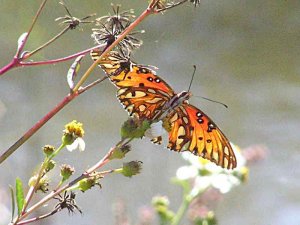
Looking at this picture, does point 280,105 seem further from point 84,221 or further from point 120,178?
point 84,221

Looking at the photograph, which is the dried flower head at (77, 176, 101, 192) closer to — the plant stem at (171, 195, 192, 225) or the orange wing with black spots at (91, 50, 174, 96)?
the orange wing with black spots at (91, 50, 174, 96)

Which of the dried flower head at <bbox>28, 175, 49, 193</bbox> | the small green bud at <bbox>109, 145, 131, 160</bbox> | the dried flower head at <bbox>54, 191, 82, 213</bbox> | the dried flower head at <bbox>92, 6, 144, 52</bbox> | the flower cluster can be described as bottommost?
the dried flower head at <bbox>28, 175, 49, 193</bbox>

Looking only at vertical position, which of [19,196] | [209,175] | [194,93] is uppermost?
[194,93]

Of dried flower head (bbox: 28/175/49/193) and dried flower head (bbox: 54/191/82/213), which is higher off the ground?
dried flower head (bbox: 54/191/82/213)

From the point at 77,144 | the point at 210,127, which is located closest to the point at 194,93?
the point at 210,127


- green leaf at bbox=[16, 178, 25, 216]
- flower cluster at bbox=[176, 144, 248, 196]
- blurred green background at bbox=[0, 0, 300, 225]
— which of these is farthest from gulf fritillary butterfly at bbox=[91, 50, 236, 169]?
blurred green background at bbox=[0, 0, 300, 225]

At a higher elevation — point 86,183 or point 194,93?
point 194,93

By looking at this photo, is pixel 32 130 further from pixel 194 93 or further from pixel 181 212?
pixel 194 93

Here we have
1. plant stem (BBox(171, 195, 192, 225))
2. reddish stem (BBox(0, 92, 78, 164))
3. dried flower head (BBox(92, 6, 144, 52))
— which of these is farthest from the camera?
plant stem (BBox(171, 195, 192, 225))
